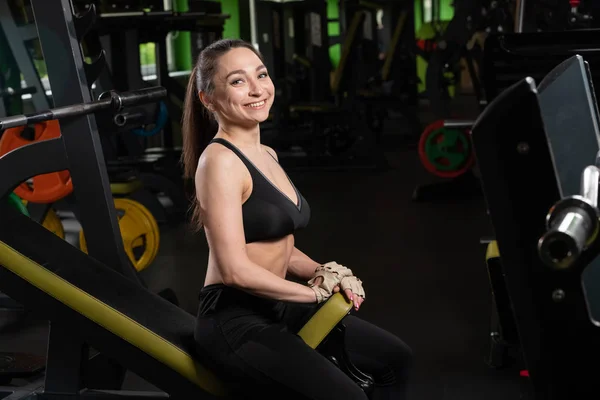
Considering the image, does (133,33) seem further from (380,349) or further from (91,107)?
(380,349)

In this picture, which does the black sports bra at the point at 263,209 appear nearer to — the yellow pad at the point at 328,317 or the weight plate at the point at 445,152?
the yellow pad at the point at 328,317

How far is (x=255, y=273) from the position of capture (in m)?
1.71

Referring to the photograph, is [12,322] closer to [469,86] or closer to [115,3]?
[115,3]

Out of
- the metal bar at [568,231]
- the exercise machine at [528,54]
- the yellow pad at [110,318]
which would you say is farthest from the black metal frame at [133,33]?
the metal bar at [568,231]

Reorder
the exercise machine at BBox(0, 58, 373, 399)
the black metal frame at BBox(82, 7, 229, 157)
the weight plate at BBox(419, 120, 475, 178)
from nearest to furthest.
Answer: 1. the exercise machine at BBox(0, 58, 373, 399)
2. the black metal frame at BBox(82, 7, 229, 157)
3. the weight plate at BBox(419, 120, 475, 178)

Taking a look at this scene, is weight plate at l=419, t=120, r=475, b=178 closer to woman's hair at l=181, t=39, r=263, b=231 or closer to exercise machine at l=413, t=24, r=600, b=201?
exercise machine at l=413, t=24, r=600, b=201

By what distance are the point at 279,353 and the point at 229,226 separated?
0.27m

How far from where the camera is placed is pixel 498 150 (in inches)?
31.8

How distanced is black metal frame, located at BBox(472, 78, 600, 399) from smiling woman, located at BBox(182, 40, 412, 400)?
87cm

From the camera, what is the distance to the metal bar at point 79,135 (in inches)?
89.0

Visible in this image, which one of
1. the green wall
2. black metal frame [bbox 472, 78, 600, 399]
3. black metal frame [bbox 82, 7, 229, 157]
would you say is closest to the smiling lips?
black metal frame [bbox 472, 78, 600, 399]

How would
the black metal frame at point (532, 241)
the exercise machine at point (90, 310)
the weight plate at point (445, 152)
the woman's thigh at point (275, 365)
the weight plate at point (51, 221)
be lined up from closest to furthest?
the black metal frame at point (532, 241)
the woman's thigh at point (275, 365)
the exercise machine at point (90, 310)
the weight plate at point (51, 221)
the weight plate at point (445, 152)

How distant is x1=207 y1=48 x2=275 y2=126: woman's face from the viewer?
5.89ft

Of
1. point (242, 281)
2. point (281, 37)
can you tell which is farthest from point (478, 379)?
point (281, 37)
